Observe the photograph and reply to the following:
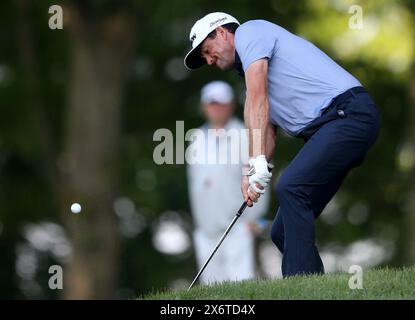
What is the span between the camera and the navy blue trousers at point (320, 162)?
27.0 feet

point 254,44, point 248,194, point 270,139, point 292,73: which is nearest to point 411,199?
point 270,139

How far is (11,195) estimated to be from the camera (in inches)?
1044

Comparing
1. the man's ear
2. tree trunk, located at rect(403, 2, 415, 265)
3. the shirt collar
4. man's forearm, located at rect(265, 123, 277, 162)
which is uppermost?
the man's ear

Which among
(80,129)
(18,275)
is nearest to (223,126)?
(80,129)

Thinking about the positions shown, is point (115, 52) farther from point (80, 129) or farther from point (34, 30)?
point (34, 30)

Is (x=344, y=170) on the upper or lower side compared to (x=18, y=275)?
upper

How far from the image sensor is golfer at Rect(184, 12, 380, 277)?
27.1 ft

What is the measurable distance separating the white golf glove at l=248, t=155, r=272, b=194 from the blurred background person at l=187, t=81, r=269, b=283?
10.7 ft

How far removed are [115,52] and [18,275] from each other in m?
9.01

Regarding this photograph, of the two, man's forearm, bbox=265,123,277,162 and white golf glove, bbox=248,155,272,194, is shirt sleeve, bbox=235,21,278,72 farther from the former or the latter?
man's forearm, bbox=265,123,277,162

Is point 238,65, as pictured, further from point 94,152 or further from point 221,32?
point 94,152

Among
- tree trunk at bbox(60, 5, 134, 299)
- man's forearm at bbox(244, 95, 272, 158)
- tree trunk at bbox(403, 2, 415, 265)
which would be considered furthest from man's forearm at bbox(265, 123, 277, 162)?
tree trunk at bbox(60, 5, 134, 299)

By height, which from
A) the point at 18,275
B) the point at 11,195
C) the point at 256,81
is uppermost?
the point at 256,81

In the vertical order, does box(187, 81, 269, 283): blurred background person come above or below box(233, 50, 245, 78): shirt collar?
below
